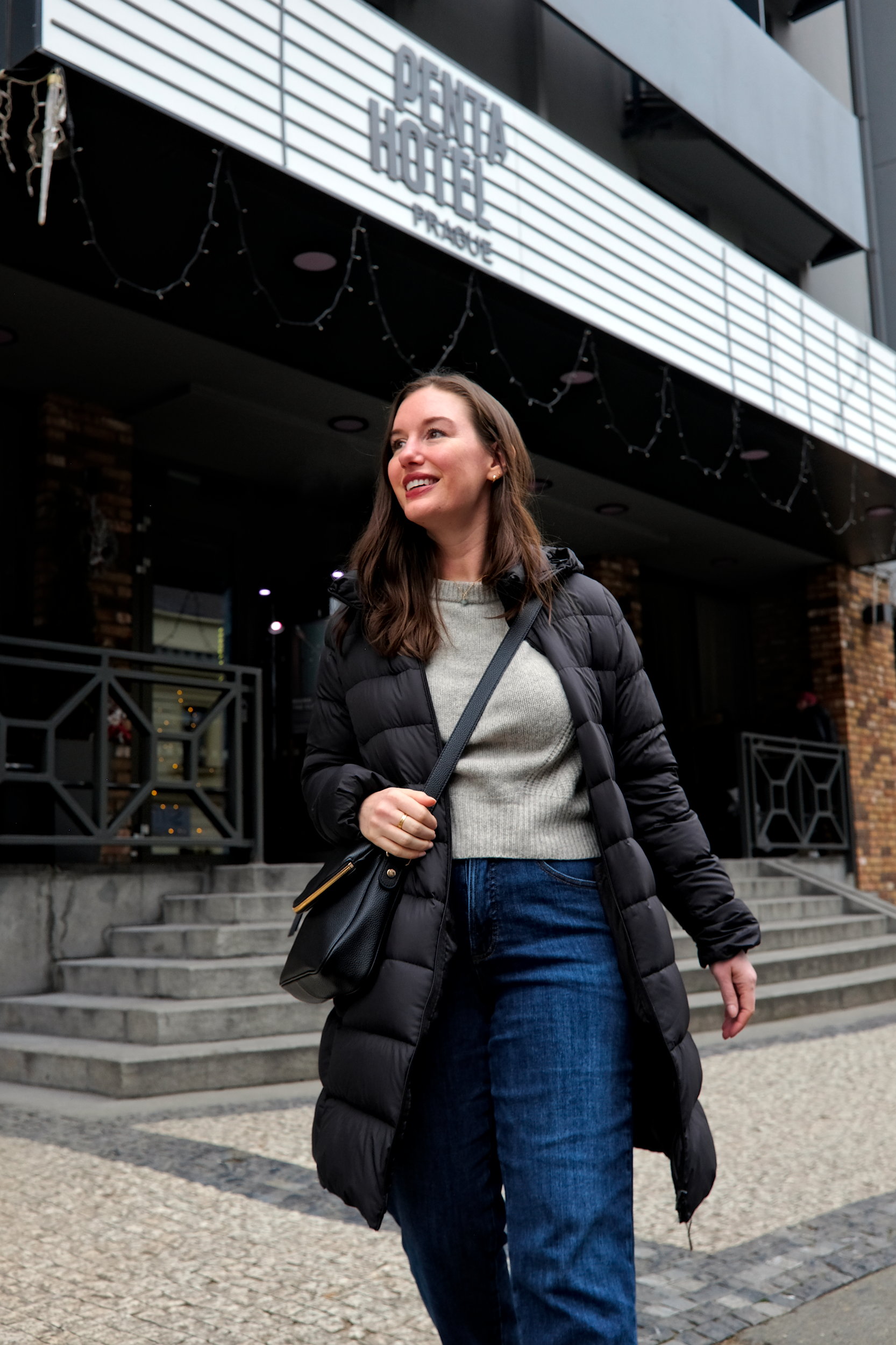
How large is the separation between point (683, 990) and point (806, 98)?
11154mm

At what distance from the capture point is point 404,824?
1.60m

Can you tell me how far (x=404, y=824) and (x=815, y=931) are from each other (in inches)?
305

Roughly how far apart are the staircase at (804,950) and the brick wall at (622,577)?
3.14m

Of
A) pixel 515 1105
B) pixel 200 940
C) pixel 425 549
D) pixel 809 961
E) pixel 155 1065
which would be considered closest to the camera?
pixel 515 1105

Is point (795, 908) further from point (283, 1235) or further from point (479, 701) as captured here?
point (479, 701)

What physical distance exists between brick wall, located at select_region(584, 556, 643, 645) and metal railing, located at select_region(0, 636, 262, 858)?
14.2ft

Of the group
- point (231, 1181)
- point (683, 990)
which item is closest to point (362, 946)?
point (683, 990)

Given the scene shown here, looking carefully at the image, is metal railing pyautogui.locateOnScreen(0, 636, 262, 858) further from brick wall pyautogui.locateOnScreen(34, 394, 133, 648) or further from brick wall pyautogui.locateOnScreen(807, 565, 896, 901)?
brick wall pyautogui.locateOnScreen(807, 565, 896, 901)

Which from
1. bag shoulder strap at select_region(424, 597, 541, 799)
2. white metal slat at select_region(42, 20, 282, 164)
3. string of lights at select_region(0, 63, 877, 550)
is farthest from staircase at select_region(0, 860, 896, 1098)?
white metal slat at select_region(42, 20, 282, 164)

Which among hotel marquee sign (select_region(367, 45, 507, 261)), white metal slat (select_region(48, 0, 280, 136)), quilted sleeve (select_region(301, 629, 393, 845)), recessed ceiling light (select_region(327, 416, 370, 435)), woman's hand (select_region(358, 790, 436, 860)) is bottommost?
woman's hand (select_region(358, 790, 436, 860))

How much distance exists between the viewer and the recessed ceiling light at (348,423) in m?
8.88

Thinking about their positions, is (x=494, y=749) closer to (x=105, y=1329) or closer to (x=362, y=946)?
(x=362, y=946)

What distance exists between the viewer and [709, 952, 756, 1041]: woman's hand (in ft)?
5.71

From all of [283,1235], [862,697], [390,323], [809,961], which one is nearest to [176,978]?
[283,1235]
